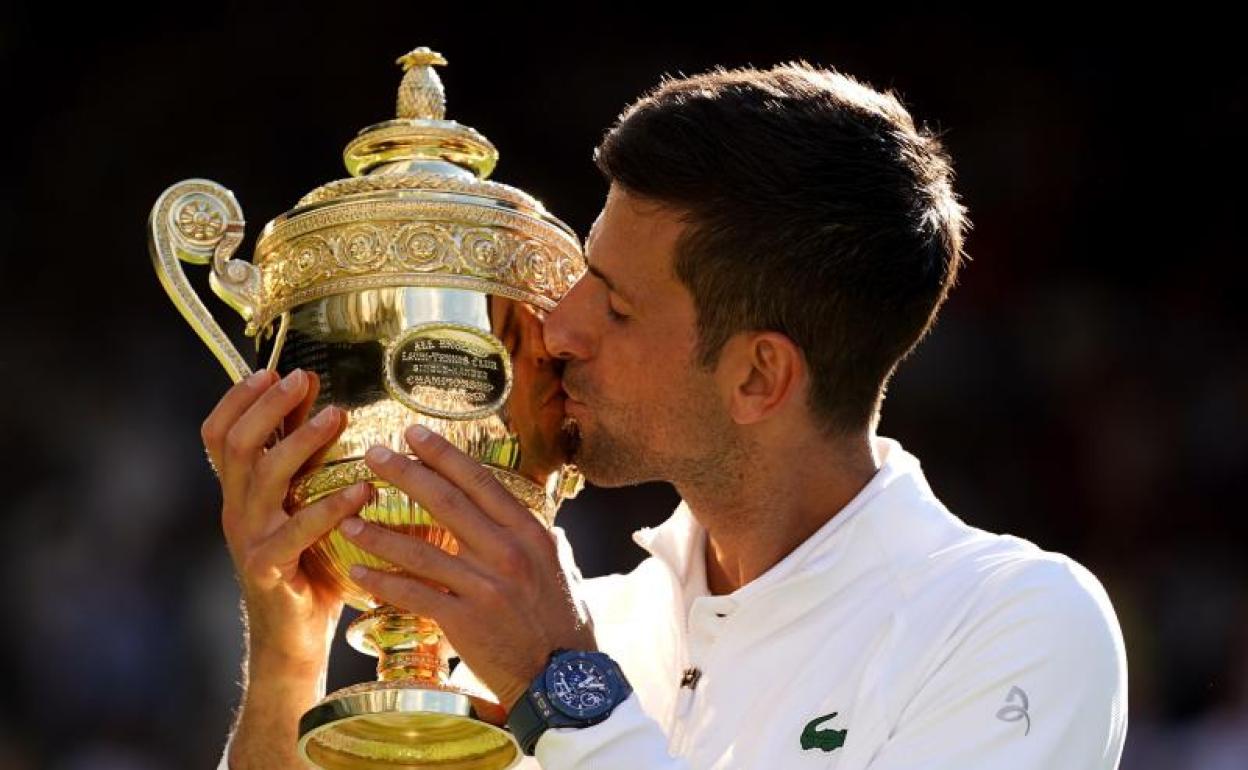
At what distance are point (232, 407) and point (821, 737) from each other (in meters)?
0.82

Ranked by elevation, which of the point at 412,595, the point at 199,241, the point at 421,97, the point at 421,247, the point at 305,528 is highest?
the point at 421,97

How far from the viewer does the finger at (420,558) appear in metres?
2.46

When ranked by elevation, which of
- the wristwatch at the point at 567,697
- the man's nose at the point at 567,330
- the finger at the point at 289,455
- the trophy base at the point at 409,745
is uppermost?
the man's nose at the point at 567,330

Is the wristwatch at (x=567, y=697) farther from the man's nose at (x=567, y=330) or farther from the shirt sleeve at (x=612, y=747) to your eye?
the man's nose at (x=567, y=330)

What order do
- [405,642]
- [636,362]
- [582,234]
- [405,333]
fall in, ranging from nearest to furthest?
[405,333]
[405,642]
[636,362]
[582,234]

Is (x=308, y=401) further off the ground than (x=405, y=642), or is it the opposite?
(x=308, y=401)

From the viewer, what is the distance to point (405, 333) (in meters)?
2.53

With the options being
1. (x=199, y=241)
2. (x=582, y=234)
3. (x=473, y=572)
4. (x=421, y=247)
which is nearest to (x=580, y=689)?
(x=473, y=572)

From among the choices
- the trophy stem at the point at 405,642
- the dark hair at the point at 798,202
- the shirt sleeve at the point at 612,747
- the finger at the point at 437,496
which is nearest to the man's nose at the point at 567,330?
the dark hair at the point at 798,202

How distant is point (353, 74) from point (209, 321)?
4.67 metres

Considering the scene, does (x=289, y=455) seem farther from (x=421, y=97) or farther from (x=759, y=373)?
(x=759, y=373)

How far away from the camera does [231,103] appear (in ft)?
23.8

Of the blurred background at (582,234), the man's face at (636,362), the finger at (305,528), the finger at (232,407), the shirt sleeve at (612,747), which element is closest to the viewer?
the shirt sleeve at (612,747)

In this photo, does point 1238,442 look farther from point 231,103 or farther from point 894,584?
point 894,584
